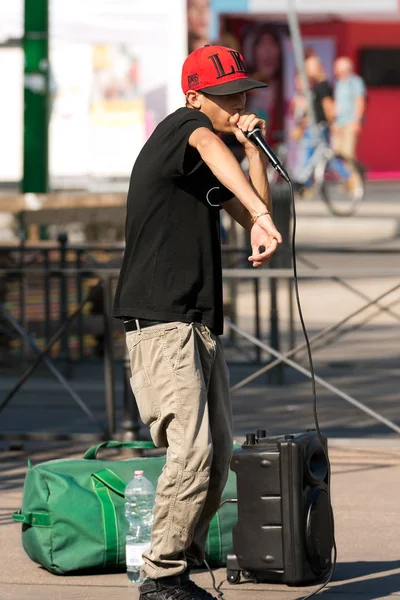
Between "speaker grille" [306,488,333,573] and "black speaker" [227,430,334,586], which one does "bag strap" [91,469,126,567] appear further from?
"speaker grille" [306,488,333,573]

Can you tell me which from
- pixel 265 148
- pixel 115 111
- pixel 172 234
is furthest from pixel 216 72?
pixel 115 111

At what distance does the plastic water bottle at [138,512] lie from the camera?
5449 mm

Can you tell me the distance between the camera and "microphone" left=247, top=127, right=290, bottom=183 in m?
4.57

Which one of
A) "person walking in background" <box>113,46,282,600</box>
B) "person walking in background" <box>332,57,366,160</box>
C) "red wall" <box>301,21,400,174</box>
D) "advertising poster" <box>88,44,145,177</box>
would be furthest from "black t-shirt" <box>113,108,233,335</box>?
"red wall" <box>301,21,400,174</box>

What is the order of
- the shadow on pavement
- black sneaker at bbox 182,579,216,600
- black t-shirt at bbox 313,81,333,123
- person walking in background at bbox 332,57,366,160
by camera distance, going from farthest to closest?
1. person walking in background at bbox 332,57,366,160
2. black t-shirt at bbox 313,81,333,123
3. the shadow on pavement
4. black sneaker at bbox 182,579,216,600

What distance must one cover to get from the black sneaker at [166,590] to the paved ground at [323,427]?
0.48m

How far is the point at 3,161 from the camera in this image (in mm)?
15516

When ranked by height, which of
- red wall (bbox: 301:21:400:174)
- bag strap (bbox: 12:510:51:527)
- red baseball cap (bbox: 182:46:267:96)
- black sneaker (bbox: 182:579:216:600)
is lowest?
black sneaker (bbox: 182:579:216:600)

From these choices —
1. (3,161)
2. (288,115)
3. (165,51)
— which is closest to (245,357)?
(3,161)

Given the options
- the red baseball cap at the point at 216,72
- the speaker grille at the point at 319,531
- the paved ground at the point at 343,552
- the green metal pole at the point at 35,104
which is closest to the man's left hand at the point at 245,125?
the red baseball cap at the point at 216,72

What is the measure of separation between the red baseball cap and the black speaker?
1.36m

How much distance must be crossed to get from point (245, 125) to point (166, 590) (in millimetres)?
1626

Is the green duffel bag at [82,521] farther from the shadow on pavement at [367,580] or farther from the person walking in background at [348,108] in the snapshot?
the person walking in background at [348,108]

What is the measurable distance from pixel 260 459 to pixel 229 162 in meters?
1.27
